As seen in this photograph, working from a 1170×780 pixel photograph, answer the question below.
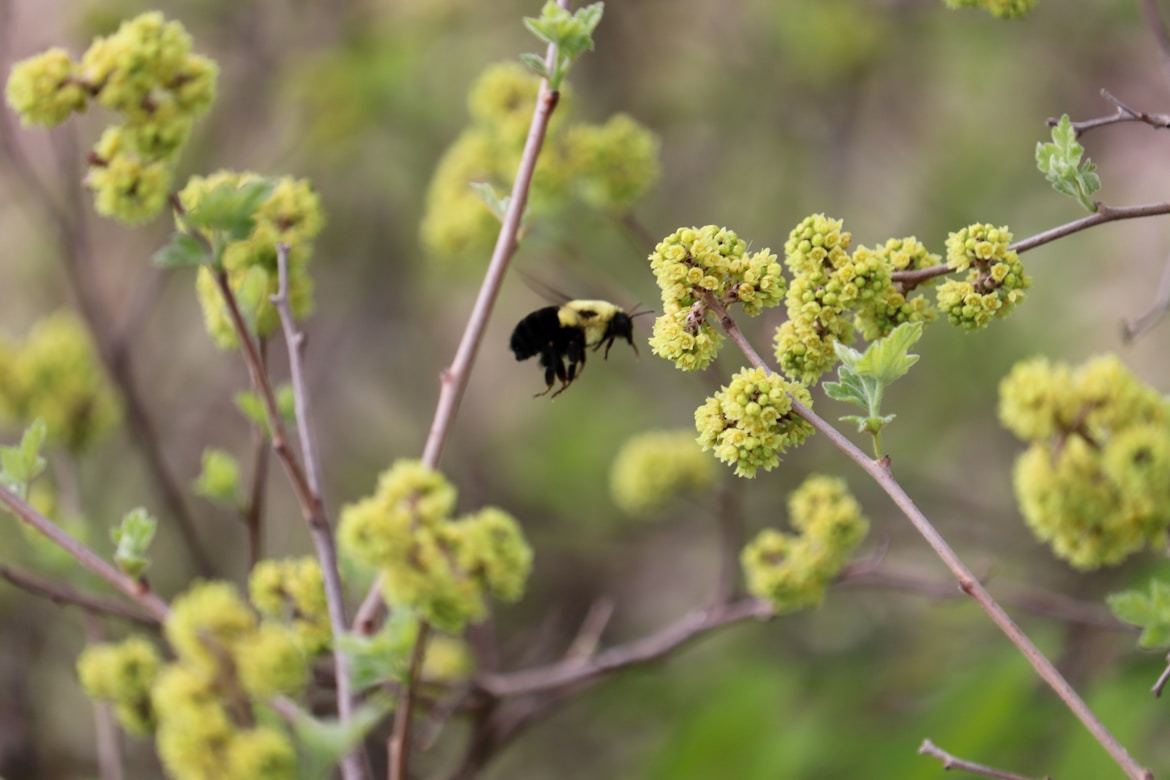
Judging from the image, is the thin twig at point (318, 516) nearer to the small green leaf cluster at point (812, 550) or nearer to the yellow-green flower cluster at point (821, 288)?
the yellow-green flower cluster at point (821, 288)

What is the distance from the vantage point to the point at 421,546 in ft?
4.23

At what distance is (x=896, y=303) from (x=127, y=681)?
152 centimetres

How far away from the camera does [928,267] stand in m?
1.50

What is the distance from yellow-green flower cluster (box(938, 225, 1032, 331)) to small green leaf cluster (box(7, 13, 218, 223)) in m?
1.06

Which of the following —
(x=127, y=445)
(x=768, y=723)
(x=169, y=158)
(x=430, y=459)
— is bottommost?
(x=768, y=723)

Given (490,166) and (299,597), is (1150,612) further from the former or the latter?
(490,166)

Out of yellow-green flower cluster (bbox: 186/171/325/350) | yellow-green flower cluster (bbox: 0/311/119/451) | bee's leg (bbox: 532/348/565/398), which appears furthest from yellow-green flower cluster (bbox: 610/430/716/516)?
yellow-green flower cluster (bbox: 0/311/119/451)

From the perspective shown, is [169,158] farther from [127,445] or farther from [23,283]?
[23,283]

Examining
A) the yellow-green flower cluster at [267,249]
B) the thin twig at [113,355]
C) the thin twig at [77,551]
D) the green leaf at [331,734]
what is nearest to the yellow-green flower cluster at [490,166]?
the yellow-green flower cluster at [267,249]

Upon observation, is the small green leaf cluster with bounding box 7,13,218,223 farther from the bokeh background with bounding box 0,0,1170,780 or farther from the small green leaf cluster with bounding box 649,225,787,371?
the bokeh background with bounding box 0,0,1170,780

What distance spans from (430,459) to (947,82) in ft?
14.5

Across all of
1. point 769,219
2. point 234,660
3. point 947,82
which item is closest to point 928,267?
point 234,660

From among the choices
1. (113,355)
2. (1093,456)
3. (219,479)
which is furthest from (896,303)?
(113,355)

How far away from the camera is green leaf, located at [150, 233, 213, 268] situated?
149 cm
